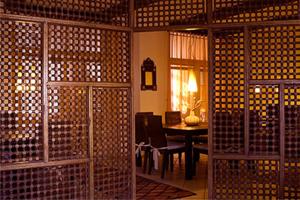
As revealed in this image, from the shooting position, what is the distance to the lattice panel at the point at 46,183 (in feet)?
11.5

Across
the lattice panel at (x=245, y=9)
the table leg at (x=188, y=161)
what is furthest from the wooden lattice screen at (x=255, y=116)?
the table leg at (x=188, y=161)

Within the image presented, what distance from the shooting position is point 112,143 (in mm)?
3975

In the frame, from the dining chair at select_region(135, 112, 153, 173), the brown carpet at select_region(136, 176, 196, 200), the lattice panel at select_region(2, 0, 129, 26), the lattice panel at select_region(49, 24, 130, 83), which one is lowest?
the brown carpet at select_region(136, 176, 196, 200)

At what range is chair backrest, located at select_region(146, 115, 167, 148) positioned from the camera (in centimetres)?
601

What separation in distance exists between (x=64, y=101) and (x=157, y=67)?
5462mm

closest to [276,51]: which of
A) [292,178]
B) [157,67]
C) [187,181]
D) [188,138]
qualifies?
[292,178]

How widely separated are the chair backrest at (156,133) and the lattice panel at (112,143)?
6.53ft

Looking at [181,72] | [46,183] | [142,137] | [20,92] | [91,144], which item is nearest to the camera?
[20,92]

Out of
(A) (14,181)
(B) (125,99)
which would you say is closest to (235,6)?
(B) (125,99)

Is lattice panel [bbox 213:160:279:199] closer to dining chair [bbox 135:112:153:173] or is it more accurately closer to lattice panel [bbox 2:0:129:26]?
lattice panel [bbox 2:0:129:26]

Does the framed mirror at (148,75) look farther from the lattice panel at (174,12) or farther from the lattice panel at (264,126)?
Result: the lattice panel at (264,126)

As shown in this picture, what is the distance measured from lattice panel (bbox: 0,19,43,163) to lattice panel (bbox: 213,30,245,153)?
168 cm

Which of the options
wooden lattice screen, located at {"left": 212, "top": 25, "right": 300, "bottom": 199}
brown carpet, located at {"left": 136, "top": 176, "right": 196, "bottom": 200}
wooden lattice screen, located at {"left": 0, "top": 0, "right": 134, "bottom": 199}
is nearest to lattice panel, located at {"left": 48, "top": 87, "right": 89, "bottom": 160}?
wooden lattice screen, located at {"left": 0, "top": 0, "right": 134, "bottom": 199}

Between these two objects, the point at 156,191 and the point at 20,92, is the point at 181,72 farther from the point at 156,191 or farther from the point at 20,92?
the point at 20,92
